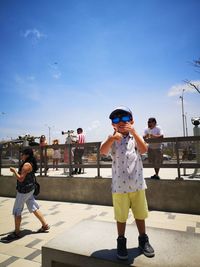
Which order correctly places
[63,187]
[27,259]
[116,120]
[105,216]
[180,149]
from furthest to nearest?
[63,187], [180,149], [105,216], [27,259], [116,120]

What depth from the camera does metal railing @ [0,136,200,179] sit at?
21.7 ft

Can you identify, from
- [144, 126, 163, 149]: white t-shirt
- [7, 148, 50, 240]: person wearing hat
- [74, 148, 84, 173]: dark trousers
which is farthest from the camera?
[74, 148, 84, 173]: dark trousers

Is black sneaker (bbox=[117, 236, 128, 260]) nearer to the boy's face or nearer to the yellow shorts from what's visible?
the yellow shorts

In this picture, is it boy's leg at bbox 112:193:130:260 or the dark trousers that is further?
the dark trousers

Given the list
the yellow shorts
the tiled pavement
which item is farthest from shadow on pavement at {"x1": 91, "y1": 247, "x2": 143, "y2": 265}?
the tiled pavement

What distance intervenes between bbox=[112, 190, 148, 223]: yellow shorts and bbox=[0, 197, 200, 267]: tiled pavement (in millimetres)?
1883

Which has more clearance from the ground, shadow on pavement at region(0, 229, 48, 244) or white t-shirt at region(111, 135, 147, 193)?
white t-shirt at region(111, 135, 147, 193)

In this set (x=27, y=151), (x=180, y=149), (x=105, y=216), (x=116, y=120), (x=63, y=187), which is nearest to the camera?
(x=116, y=120)

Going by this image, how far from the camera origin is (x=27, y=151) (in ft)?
16.5

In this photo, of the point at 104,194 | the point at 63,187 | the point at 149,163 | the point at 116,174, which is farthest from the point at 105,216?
the point at 116,174

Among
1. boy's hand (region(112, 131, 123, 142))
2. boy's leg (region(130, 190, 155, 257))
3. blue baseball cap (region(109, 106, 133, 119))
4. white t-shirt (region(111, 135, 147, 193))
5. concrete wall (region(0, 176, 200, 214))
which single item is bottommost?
concrete wall (region(0, 176, 200, 214))

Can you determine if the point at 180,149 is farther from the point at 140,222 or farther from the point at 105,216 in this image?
the point at 140,222

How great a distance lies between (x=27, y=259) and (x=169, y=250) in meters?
2.43

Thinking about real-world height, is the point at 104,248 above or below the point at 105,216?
above
